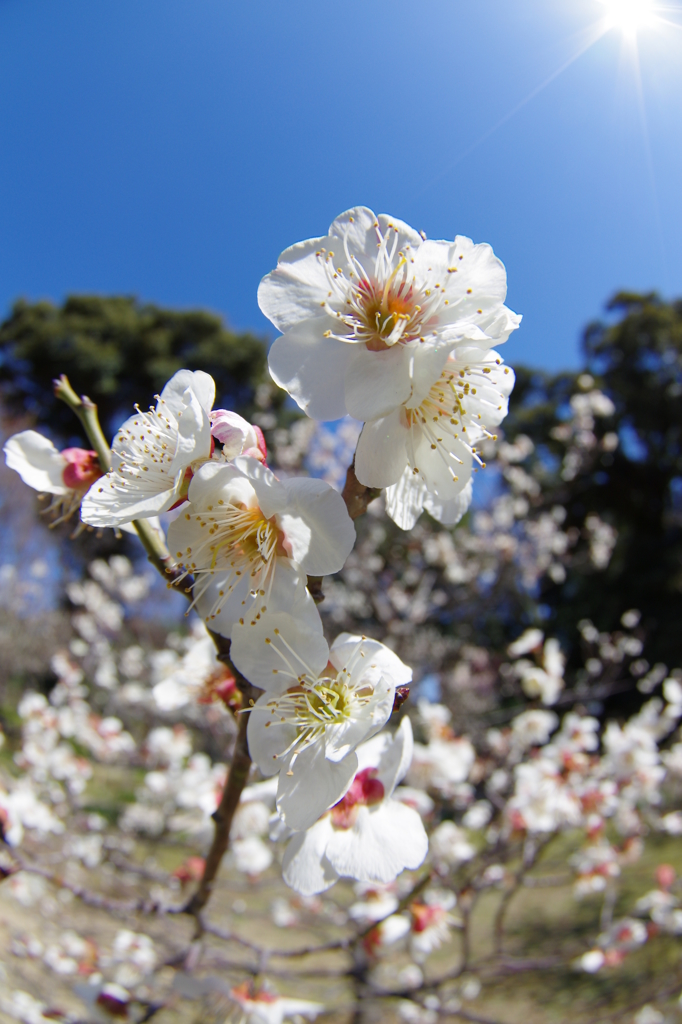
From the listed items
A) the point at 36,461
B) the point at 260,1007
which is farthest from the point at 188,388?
the point at 260,1007

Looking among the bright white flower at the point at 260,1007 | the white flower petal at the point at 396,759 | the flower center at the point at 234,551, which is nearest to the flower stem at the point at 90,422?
the flower center at the point at 234,551

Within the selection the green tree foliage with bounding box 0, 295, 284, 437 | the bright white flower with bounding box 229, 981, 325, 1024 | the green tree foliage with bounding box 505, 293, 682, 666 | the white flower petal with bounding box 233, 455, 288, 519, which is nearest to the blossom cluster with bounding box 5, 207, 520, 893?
the white flower petal with bounding box 233, 455, 288, 519

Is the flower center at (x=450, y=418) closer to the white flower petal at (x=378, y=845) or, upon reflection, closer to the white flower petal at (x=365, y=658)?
the white flower petal at (x=365, y=658)

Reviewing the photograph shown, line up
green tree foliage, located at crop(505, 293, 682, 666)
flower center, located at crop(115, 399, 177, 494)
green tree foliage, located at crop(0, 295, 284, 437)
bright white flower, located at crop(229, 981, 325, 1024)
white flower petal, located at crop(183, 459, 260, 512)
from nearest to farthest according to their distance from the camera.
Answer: white flower petal, located at crop(183, 459, 260, 512) → flower center, located at crop(115, 399, 177, 494) → bright white flower, located at crop(229, 981, 325, 1024) → green tree foliage, located at crop(505, 293, 682, 666) → green tree foliage, located at crop(0, 295, 284, 437)

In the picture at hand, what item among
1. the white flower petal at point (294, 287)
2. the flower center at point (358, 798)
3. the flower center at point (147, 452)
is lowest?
the flower center at point (358, 798)

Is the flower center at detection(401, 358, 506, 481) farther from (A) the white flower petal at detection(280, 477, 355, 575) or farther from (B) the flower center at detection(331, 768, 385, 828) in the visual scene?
(B) the flower center at detection(331, 768, 385, 828)

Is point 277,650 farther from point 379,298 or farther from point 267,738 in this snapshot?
point 379,298
